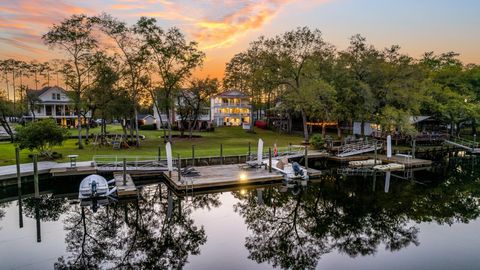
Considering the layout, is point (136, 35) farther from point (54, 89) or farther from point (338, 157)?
point (54, 89)

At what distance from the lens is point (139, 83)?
3772 cm

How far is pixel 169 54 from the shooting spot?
36.4m

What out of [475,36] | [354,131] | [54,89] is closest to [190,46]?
[354,131]

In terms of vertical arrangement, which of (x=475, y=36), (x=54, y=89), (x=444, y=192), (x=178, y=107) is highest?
(x=475, y=36)

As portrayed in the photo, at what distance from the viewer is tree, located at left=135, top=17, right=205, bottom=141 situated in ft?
114

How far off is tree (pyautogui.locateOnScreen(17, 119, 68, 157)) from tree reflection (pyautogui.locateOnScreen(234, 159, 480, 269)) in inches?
632

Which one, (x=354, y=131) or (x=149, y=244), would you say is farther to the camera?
(x=354, y=131)

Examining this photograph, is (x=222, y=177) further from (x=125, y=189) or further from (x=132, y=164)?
(x=132, y=164)

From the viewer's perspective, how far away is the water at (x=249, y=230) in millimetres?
11375

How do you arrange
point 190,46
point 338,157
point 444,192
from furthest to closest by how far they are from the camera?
point 190,46, point 338,157, point 444,192

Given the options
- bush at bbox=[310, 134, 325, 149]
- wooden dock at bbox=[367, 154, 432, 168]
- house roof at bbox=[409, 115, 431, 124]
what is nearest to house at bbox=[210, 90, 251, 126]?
house roof at bbox=[409, 115, 431, 124]

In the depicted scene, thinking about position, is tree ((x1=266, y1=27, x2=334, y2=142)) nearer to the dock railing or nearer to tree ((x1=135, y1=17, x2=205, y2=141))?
tree ((x1=135, y1=17, x2=205, y2=141))

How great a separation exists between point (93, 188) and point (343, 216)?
543 inches

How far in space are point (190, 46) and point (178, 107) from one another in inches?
571
